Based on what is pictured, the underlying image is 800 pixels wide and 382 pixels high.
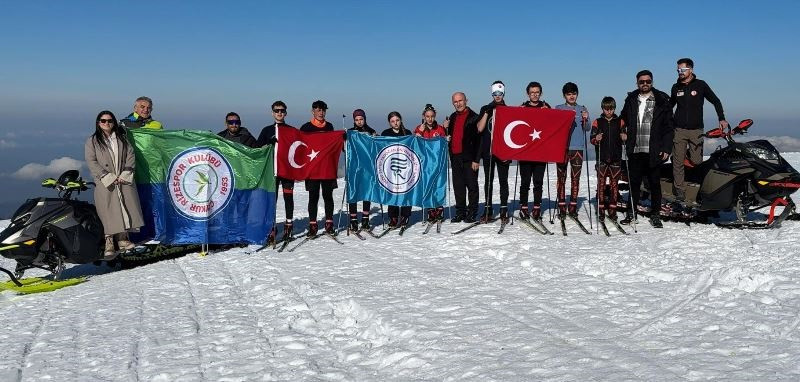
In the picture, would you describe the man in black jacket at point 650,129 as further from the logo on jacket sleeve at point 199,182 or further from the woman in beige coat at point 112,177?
the woman in beige coat at point 112,177

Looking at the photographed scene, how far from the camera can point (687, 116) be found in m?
10.5

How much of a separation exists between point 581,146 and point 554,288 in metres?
4.88

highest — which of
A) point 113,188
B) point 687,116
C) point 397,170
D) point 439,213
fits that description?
point 687,116

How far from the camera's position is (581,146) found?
36.7 feet

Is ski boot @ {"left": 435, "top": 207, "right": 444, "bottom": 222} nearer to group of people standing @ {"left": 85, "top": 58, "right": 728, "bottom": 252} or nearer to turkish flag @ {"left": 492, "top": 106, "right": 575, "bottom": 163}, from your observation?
group of people standing @ {"left": 85, "top": 58, "right": 728, "bottom": 252}

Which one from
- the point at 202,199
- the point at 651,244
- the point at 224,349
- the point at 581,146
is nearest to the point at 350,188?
the point at 202,199

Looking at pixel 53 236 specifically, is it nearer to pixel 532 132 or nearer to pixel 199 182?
pixel 199 182

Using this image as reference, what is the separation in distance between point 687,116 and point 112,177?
940cm

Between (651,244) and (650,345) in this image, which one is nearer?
(650,345)

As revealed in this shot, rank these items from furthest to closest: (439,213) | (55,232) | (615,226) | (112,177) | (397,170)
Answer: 1. (439,213)
2. (397,170)
3. (615,226)
4. (112,177)
5. (55,232)

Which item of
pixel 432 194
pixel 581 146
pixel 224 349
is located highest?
pixel 581 146

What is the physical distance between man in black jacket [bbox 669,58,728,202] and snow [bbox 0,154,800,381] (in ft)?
5.26

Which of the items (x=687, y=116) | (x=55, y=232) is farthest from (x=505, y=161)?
(x=55, y=232)

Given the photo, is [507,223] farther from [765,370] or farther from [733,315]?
[765,370]
